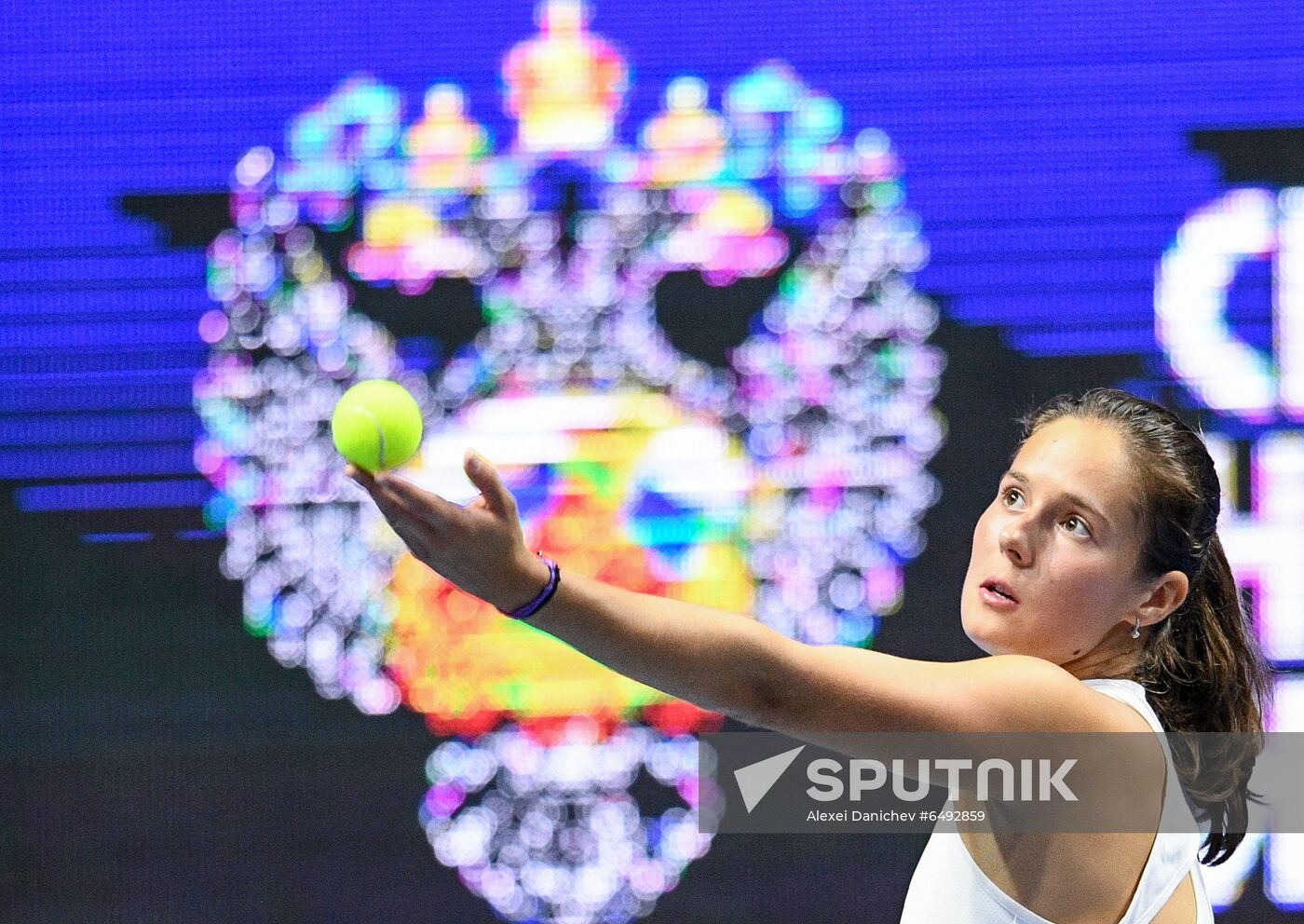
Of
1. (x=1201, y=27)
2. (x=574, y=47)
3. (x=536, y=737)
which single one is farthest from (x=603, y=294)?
(x=1201, y=27)

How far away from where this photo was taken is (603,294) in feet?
8.72

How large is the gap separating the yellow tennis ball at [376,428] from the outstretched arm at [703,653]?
138 millimetres

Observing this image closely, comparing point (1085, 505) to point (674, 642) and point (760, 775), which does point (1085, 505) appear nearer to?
point (674, 642)

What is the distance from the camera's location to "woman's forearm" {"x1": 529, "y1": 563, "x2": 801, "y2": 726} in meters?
1.01

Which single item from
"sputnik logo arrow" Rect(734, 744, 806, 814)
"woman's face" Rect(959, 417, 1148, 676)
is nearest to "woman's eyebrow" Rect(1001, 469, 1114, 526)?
"woman's face" Rect(959, 417, 1148, 676)

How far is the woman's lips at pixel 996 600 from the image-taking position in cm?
122

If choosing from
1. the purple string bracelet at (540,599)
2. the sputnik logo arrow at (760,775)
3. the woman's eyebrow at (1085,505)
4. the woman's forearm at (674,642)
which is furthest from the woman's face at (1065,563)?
the sputnik logo arrow at (760,775)

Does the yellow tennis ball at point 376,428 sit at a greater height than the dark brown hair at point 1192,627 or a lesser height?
greater

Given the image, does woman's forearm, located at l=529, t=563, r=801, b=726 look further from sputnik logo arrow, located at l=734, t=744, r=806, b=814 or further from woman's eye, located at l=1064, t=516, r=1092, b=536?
sputnik logo arrow, located at l=734, t=744, r=806, b=814

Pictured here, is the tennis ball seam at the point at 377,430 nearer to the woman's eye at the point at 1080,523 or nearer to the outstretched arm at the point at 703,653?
the outstretched arm at the point at 703,653

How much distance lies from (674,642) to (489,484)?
17 cm

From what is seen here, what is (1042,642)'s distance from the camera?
121 cm

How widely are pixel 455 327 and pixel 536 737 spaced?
752 mm

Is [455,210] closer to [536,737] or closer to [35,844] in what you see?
[536,737]
